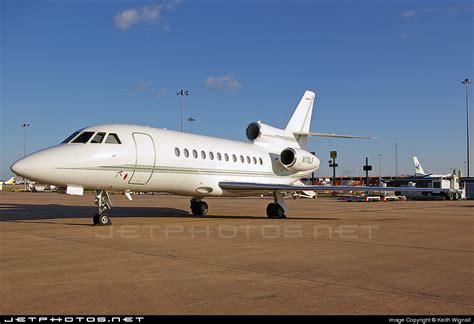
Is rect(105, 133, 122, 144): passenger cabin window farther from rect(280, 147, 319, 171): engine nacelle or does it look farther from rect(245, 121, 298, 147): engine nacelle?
rect(280, 147, 319, 171): engine nacelle

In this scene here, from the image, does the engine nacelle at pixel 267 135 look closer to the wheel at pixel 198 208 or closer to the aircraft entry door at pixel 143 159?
the wheel at pixel 198 208

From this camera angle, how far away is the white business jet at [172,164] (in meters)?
13.9

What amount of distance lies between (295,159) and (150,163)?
8423 mm

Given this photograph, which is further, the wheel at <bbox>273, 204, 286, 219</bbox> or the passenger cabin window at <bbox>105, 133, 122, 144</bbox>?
the wheel at <bbox>273, 204, 286, 219</bbox>

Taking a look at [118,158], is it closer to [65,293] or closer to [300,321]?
[65,293]

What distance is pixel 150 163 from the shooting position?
52.3ft

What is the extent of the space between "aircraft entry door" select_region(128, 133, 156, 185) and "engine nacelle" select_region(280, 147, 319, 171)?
8.22 m

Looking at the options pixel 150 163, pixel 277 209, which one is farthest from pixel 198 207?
pixel 150 163

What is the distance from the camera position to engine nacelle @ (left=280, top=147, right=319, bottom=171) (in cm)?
2216

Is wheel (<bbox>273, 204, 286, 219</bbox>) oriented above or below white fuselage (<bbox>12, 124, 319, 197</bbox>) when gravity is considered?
below

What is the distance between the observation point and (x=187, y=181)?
1764 cm

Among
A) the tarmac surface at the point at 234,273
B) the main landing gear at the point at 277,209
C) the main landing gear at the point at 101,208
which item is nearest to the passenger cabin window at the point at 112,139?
the main landing gear at the point at 101,208

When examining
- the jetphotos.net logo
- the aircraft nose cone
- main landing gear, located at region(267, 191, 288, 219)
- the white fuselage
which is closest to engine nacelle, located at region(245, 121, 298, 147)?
the white fuselage

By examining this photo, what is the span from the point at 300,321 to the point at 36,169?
1063 cm
